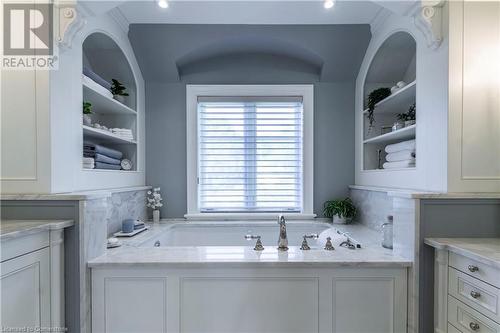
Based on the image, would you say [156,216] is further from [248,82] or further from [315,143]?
[315,143]

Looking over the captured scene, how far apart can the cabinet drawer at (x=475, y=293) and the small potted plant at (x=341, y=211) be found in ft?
4.07

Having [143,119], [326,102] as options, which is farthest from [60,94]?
[326,102]

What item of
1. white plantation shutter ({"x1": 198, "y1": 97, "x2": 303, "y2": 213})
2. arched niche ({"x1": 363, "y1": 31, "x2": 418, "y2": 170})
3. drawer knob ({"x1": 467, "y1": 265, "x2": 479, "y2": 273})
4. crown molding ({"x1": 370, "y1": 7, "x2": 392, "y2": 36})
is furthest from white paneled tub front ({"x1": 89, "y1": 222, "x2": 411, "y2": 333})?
crown molding ({"x1": 370, "y1": 7, "x2": 392, "y2": 36})

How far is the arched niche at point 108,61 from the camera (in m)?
2.24

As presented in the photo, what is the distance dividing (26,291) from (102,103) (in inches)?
59.8

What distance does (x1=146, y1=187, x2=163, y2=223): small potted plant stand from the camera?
2.72 m

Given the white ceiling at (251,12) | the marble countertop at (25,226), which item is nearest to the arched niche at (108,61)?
the white ceiling at (251,12)

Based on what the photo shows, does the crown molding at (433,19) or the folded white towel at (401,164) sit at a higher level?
the crown molding at (433,19)

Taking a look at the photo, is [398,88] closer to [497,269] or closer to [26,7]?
[497,269]

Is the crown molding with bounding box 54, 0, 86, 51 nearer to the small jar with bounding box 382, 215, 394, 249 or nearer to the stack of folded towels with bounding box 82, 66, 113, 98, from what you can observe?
the stack of folded towels with bounding box 82, 66, 113, 98

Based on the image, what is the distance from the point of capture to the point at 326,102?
2787 mm

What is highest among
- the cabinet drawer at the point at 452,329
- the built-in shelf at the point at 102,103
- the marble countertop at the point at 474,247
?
the built-in shelf at the point at 102,103

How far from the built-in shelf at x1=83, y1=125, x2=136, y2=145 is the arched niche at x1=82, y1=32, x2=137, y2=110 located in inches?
14.1

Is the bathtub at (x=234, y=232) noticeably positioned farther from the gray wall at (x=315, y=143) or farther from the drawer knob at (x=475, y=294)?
the drawer knob at (x=475, y=294)
